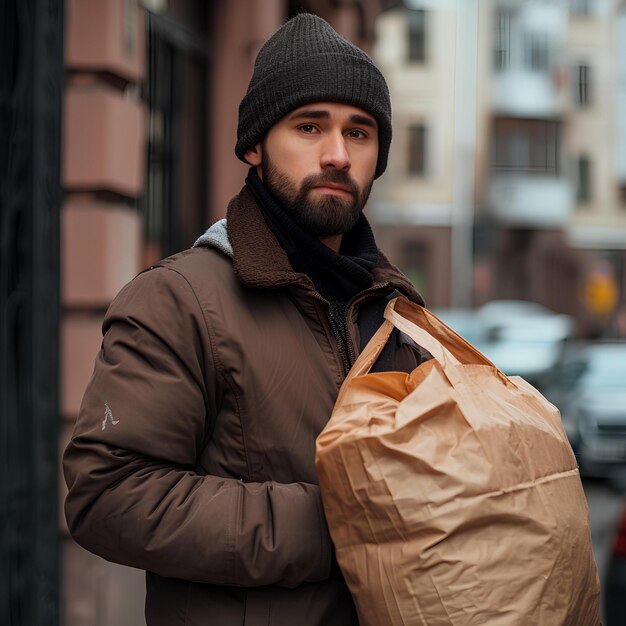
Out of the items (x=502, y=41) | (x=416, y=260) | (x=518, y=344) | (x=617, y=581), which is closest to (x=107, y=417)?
(x=617, y=581)

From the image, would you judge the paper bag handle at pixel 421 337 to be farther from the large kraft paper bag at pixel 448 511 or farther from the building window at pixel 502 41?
the building window at pixel 502 41

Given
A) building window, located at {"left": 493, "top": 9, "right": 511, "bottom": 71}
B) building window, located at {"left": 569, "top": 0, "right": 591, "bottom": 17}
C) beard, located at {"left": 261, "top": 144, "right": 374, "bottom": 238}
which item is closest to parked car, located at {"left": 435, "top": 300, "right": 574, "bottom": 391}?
beard, located at {"left": 261, "top": 144, "right": 374, "bottom": 238}

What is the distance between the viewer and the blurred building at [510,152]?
116 ft

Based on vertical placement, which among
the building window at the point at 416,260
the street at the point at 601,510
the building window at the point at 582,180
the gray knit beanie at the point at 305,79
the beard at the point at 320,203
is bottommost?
the street at the point at 601,510

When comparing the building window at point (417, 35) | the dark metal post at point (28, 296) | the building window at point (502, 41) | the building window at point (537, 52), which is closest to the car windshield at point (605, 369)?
the dark metal post at point (28, 296)

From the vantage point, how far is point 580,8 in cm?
4012

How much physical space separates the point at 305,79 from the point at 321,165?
0.18m

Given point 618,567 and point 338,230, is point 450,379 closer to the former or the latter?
point 338,230

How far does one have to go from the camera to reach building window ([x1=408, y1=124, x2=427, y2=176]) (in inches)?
1377

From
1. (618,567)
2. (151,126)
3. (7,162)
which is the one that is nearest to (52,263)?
(7,162)

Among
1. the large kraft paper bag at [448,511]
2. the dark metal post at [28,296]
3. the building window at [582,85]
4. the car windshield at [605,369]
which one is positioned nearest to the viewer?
the large kraft paper bag at [448,511]

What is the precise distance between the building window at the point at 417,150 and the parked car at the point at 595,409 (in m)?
21.5

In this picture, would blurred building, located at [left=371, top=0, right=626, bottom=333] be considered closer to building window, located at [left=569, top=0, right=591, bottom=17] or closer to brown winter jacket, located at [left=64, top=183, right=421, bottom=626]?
building window, located at [left=569, top=0, right=591, bottom=17]

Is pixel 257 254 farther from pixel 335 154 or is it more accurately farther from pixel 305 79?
pixel 305 79
